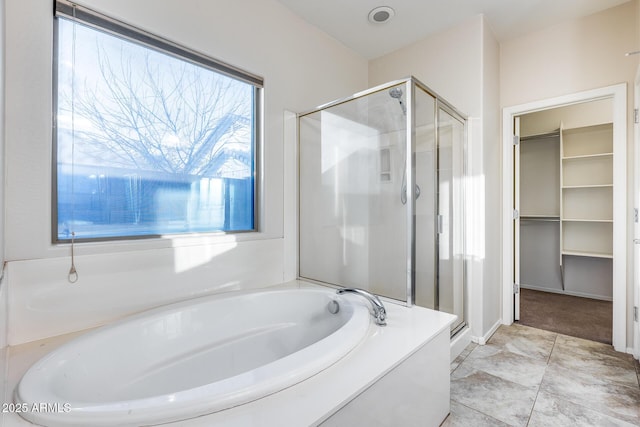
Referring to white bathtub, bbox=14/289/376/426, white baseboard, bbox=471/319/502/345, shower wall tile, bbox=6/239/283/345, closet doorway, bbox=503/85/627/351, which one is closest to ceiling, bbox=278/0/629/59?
closet doorway, bbox=503/85/627/351

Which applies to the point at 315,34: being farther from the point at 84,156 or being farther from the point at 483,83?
the point at 84,156

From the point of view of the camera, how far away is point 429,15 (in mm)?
2361

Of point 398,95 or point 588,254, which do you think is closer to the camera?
point 398,95

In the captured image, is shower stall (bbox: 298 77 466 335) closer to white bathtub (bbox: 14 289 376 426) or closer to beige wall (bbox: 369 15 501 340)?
beige wall (bbox: 369 15 501 340)

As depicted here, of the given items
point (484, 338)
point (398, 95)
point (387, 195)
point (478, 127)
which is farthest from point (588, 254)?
point (398, 95)

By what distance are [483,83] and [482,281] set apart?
158 cm

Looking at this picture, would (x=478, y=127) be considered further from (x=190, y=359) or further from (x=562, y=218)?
(x=190, y=359)

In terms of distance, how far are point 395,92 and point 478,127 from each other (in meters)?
0.96

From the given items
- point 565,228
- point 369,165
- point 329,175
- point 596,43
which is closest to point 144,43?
point 329,175

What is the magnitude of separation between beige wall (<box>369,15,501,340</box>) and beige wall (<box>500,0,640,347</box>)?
16 centimetres

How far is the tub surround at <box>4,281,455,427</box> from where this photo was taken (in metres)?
0.78

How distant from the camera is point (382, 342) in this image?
49.1 inches

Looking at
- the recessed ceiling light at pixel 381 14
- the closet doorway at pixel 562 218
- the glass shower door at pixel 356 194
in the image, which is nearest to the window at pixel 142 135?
the glass shower door at pixel 356 194

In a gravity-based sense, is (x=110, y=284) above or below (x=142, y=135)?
below
